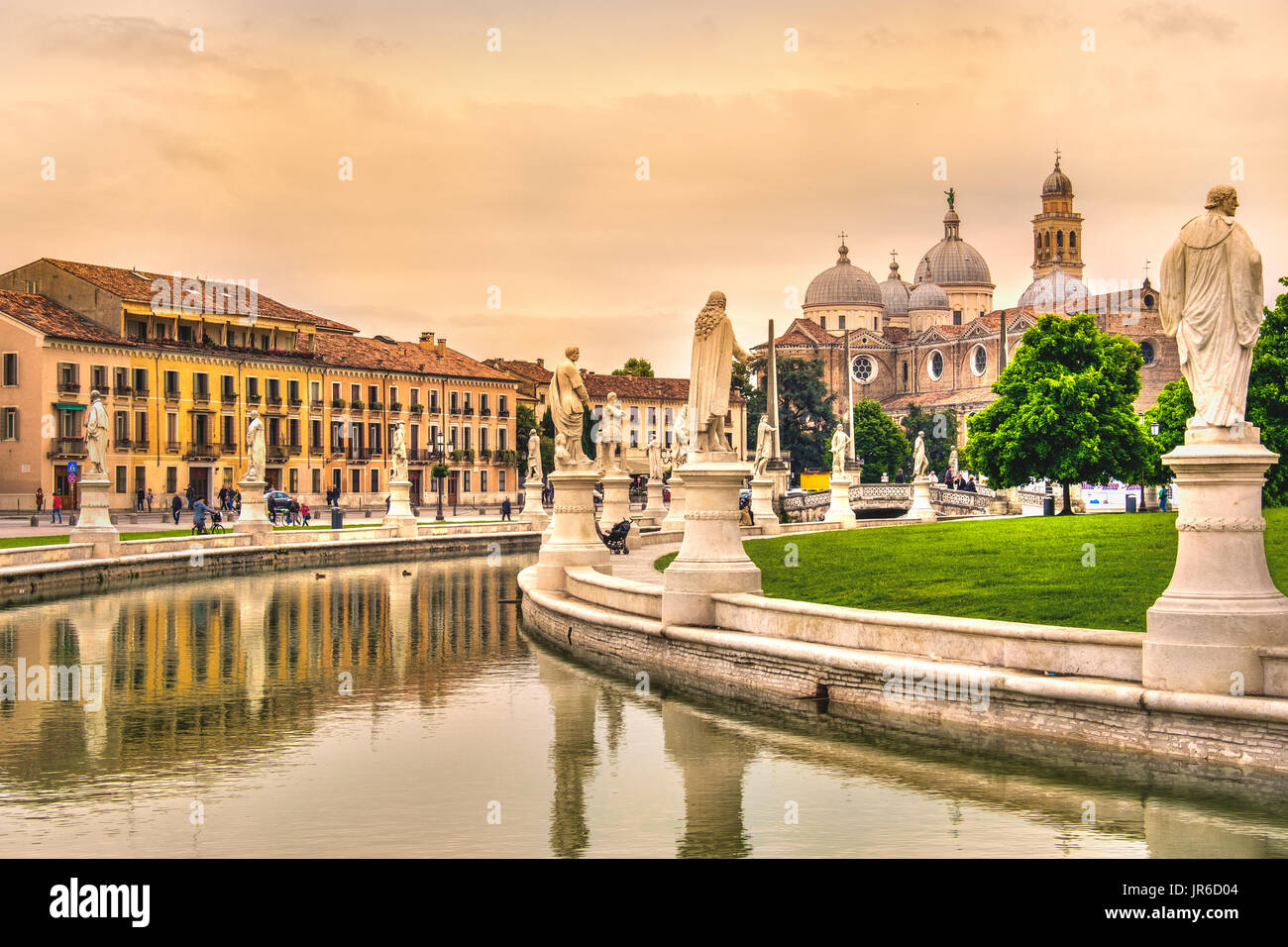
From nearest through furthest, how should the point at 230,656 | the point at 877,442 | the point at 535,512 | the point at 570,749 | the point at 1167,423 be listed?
the point at 570,749 < the point at 230,656 < the point at 535,512 < the point at 1167,423 < the point at 877,442

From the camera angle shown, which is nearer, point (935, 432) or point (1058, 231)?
point (935, 432)

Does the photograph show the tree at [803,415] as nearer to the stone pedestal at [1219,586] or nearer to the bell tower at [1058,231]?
the bell tower at [1058,231]

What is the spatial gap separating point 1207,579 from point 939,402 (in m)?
138

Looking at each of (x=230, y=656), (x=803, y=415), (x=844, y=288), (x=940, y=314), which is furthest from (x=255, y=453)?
(x=940, y=314)

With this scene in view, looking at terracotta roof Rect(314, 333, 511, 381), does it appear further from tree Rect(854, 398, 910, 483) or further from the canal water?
the canal water

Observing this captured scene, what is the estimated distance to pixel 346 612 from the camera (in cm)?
2717

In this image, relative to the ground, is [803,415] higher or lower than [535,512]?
higher

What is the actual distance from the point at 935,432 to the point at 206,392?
3020 inches

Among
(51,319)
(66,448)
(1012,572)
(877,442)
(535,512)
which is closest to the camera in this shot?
(1012,572)

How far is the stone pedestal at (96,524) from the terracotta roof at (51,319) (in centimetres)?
3904

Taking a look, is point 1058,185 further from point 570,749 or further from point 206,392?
point 570,749

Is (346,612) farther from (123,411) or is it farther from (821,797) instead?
(123,411)

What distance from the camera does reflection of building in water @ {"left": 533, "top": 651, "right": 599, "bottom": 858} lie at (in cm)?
1059

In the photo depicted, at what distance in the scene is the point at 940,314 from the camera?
168500mm
